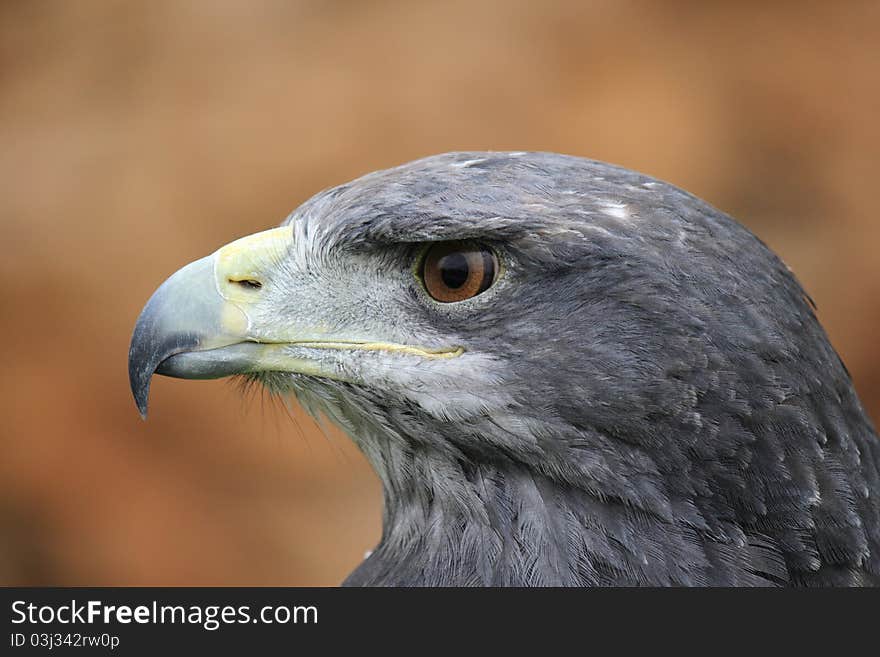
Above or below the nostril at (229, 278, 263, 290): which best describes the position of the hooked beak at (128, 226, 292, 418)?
below

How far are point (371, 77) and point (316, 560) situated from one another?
3231mm

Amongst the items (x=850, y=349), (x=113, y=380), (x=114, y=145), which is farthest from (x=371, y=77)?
(x=850, y=349)

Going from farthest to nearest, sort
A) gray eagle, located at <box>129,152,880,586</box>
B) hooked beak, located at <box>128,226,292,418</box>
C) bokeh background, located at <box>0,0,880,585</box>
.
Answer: bokeh background, located at <box>0,0,880,585</box>, hooked beak, located at <box>128,226,292,418</box>, gray eagle, located at <box>129,152,880,586</box>

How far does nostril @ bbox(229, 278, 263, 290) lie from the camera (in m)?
2.62

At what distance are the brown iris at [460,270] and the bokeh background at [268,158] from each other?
4.41 meters

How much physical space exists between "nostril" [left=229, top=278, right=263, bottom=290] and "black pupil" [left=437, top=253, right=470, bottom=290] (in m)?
0.49

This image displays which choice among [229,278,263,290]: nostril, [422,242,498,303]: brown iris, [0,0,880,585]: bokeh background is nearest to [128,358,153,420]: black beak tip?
[229,278,263,290]: nostril

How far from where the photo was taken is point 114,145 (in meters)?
7.00

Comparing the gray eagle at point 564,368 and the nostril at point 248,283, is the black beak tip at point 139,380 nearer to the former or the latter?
the gray eagle at point 564,368

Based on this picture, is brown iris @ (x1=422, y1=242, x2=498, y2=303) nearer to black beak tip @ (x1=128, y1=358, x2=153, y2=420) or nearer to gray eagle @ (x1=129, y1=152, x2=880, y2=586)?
gray eagle @ (x1=129, y1=152, x2=880, y2=586)

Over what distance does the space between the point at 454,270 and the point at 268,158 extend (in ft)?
15.6

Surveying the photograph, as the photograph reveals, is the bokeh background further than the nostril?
Yes

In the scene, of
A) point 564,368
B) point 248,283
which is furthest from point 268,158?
point 564,368
